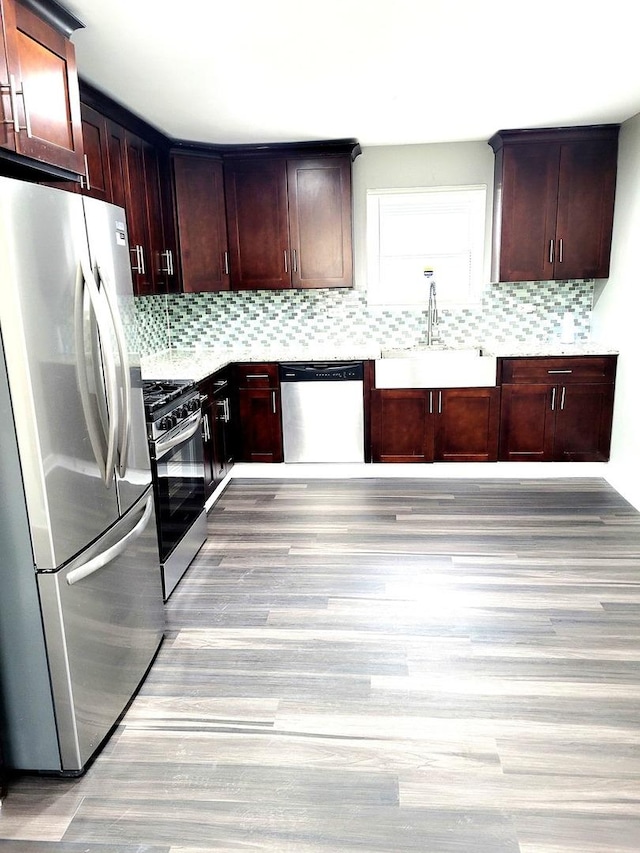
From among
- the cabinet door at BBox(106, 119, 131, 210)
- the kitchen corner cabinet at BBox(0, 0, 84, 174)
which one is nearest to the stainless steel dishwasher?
the cabinet door at BBox(106, 119, 131, 210)

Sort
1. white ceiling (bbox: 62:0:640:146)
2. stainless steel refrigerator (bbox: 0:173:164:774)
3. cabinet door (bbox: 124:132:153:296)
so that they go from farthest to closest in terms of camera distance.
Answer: cabinet door (bbox: 124:132:153:296) → white ceiling (bbox: 62:0:640:146) → stainless steel refrigerator (bbox: 0:173:164:774)

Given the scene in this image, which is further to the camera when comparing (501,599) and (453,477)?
(453,477)

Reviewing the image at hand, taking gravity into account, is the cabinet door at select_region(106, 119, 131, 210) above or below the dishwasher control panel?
above

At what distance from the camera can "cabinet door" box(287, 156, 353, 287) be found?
15.4 feet

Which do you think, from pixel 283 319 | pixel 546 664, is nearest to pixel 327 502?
pixel 283 319

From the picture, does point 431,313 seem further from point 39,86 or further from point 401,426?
point 39,86

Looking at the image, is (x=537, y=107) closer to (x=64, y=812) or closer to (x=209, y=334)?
(x=209, y=334)

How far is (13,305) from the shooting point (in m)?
1.65

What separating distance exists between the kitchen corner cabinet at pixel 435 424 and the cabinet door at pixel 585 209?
1.13 metres

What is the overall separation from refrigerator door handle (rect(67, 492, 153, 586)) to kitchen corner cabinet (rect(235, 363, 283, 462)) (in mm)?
2270

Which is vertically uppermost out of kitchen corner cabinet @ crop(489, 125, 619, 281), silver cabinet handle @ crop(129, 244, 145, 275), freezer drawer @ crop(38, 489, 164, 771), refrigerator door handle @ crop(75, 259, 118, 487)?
kitchen corner cabinet @ crop(489, 125, 619, 281)

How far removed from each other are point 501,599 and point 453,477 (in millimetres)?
1862

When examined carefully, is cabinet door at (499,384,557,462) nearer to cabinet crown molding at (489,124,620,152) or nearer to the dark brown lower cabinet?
the dark brown lower cabinet

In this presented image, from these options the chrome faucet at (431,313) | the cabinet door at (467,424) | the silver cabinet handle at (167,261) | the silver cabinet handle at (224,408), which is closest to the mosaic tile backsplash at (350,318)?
the chrome faucet at (431,313)
